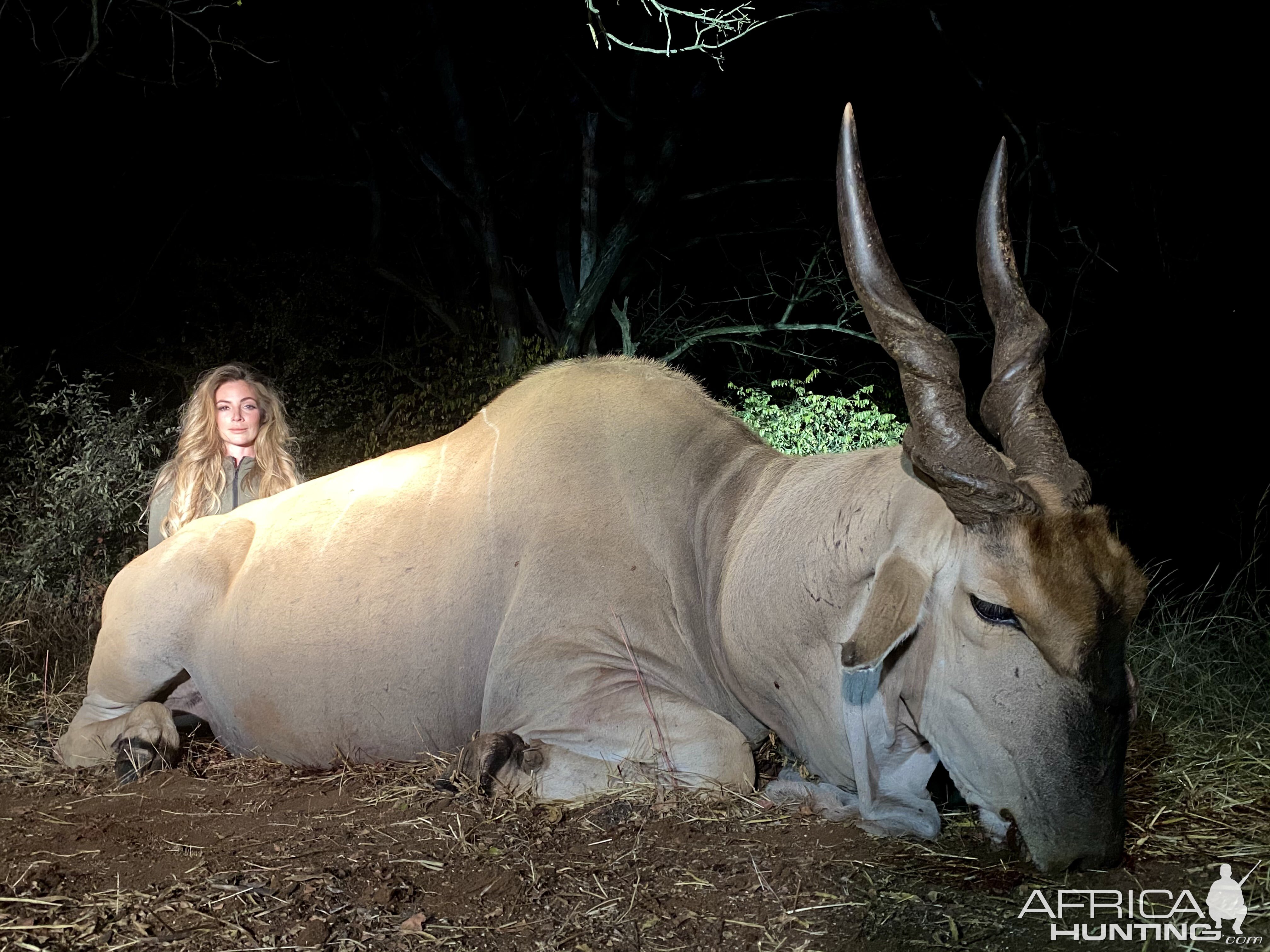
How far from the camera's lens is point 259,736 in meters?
3.79

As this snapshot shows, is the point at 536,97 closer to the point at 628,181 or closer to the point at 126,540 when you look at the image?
the point at 628,181

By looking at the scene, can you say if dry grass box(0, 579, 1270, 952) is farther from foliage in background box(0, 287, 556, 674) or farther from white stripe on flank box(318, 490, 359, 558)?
foliage in background box(0, 287, 556, 674)

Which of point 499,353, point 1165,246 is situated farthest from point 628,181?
point 1165,246

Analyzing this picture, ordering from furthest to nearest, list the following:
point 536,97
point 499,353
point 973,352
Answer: point 973,352, point 536,97, point 499,353

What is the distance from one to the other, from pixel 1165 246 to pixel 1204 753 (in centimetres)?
491

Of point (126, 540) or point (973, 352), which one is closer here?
point (126, 540)

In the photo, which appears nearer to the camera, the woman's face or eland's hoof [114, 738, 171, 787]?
eland's hoof [114, 738, 171, 787]

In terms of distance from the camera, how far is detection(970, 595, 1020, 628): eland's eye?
2504 mm

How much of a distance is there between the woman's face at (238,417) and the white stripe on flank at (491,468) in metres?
1.44

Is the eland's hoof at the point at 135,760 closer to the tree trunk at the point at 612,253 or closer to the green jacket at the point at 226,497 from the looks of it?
the green jacket at the point at 226,497

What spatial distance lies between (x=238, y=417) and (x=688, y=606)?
2.42 metres

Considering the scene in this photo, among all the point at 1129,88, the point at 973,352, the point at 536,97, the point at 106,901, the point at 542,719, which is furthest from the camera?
the point at 973,352

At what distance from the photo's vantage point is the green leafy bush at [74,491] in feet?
20.6

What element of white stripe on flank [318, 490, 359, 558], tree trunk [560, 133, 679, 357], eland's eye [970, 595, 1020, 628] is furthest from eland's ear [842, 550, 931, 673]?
tree trunk [560, 133, 679, 357]
